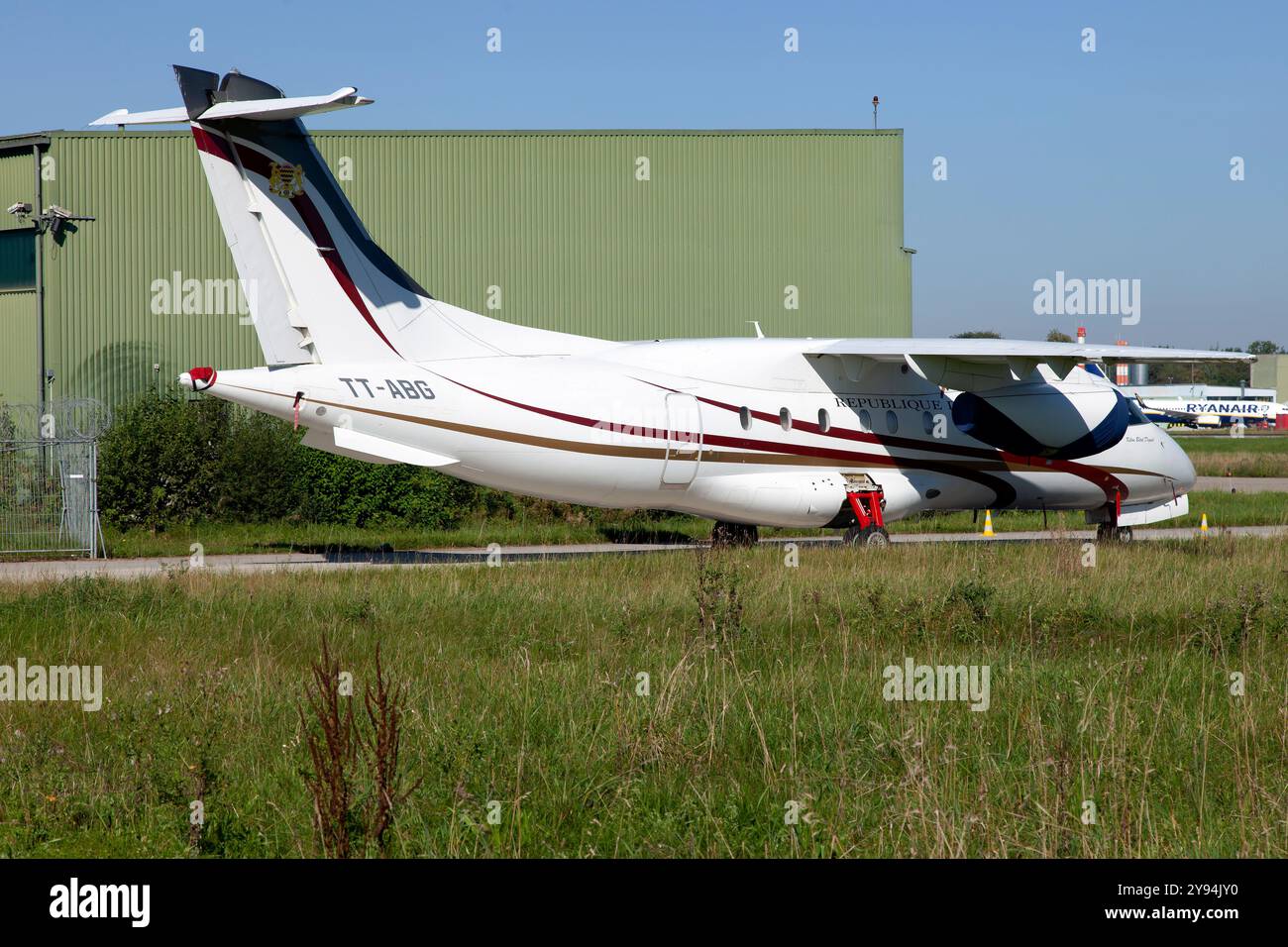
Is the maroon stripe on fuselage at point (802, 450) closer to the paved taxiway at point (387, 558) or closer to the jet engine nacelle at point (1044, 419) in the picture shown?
the jet engine nacelle at point (1044, 419)

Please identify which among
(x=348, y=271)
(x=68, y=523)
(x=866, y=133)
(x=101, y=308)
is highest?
(x=866, y=133)

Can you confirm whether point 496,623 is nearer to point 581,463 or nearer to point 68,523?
point 581,463

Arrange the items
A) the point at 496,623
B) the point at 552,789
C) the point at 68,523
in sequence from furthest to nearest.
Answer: the point at 68,523 < the point at 496,623 < the point at 552,789

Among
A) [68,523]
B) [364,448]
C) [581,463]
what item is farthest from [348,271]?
[68,523]

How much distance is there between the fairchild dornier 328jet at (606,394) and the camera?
17.9 m

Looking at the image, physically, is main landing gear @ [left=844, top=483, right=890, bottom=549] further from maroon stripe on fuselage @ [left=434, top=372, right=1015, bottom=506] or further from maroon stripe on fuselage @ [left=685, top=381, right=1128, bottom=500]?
maroon stripe on fuselage @ [left=685, top=381, right=1128, bottom=500]

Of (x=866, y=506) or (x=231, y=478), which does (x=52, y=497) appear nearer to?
(x=231, y=478)

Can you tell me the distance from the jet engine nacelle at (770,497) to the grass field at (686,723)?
5498 millimetres

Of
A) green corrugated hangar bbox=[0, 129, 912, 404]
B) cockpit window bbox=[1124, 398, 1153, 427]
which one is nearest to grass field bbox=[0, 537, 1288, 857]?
cockpit window bbox=[1124, 398, 1153, 427]

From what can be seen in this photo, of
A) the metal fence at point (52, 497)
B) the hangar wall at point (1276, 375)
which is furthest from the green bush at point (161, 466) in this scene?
the hangar wall at point (1276, 375)

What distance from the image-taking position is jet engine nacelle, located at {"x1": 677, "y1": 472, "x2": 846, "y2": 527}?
20.2 meters
